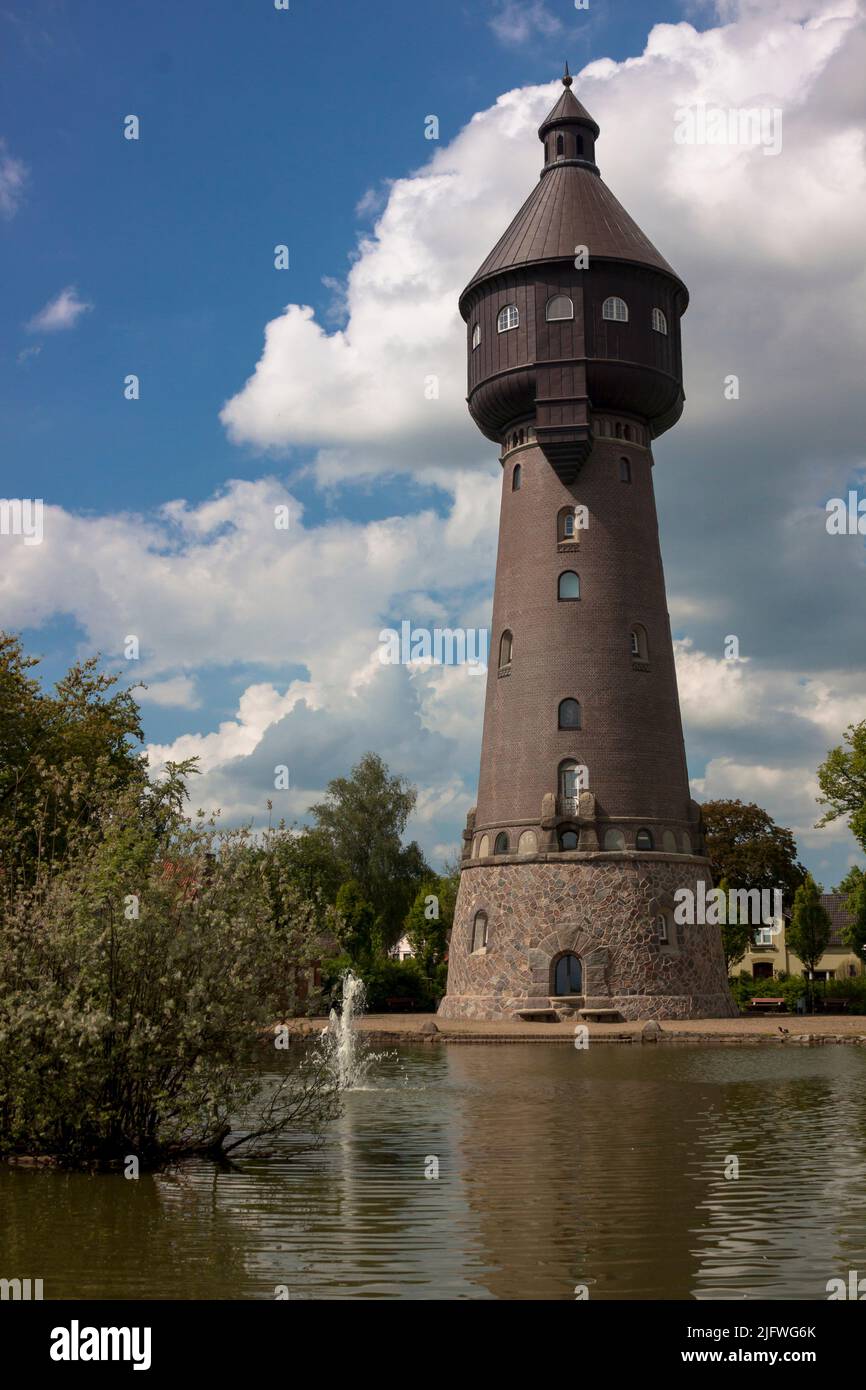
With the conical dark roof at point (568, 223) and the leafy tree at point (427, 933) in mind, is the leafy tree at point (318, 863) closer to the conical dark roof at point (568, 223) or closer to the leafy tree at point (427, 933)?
the leafy tree at point (427, 933)

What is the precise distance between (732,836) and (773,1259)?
54.5 metres

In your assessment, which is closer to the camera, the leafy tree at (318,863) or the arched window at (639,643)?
the arched window at (639,643)

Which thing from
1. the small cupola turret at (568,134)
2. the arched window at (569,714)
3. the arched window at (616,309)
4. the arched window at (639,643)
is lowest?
the arched window at (569,714)

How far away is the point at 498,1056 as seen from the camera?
95.3 feet

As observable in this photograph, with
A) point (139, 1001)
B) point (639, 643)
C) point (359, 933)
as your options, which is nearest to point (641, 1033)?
point (639, 643)

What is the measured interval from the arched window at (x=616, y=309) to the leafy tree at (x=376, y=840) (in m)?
31.3

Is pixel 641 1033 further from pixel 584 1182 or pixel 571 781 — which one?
pixel 584 1182

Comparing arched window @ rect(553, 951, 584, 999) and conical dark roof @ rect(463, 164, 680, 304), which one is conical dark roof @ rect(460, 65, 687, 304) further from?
arched window @ rect(553, 951, 584, 999)

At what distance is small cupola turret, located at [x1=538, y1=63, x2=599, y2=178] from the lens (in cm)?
4575

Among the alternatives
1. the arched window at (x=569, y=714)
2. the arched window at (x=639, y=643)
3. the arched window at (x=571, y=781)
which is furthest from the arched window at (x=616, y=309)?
the arched window at (x=571, y=781)

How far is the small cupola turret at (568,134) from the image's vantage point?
1801 inches

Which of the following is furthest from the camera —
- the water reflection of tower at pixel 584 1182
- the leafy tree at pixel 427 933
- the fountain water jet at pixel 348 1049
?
the leafy tree at pixel 427 933
